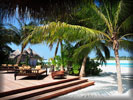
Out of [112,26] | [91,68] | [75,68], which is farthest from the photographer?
[91,68]

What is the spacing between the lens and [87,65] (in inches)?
442

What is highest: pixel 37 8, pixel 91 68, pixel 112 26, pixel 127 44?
pixel 112 26

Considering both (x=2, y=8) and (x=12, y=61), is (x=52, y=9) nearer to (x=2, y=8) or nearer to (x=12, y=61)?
(x=2, y=8)

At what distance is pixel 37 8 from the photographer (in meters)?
1.87

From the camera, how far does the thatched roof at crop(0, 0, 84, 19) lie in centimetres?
165

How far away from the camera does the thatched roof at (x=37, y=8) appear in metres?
1.65

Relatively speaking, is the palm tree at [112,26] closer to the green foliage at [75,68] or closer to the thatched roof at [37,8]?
the thatched roof at [37,8]

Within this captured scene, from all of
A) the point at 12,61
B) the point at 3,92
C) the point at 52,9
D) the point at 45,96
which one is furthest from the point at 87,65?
the point at 12,61

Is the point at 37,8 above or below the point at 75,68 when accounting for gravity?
above

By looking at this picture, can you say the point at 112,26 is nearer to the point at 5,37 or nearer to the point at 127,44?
the point at 127,44

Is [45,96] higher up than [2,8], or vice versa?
[2,8]

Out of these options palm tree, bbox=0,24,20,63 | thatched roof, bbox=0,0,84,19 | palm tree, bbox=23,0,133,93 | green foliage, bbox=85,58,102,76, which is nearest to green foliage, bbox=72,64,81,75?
green foliage, bbox=85,58,102,76

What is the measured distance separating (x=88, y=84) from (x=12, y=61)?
49.7ft

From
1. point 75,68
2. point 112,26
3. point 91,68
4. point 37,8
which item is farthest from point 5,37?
point 91,68
